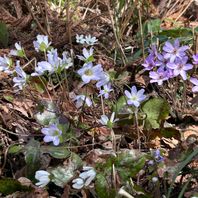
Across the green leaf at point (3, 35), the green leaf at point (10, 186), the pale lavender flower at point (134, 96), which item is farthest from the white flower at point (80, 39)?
the green leaf at point (10, 186)

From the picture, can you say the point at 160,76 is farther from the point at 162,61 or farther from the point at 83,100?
the point at 83,100

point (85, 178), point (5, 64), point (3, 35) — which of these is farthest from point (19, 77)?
point (3, 35)

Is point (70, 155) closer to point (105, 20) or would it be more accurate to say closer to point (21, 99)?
point (21, 99)

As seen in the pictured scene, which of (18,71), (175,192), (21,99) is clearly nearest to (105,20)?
(21,99)

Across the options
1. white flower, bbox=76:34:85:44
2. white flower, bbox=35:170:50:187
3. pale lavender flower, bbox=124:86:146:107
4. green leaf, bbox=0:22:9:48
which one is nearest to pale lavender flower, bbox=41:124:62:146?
white flower, bbox=35:170:50:187

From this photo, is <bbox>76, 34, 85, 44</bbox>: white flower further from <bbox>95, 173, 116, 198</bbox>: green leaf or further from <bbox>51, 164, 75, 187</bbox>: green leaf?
<bbox>95, 173, 116, 198</bbox>: green leaf

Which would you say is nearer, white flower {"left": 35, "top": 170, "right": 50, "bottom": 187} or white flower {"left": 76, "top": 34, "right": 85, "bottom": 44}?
white flower {"left": 35, "top": 170, "right": 50, "bottom": 187}
